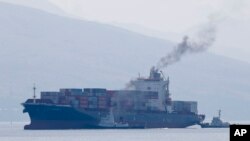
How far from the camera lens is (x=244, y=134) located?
14211 mm

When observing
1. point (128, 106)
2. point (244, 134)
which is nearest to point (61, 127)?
point (128, 106)

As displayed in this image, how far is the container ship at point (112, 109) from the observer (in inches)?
5251

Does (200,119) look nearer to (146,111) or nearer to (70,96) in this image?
(146,111)

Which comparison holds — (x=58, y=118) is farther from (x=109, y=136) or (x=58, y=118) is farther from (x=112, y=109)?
(x=109, y=136)

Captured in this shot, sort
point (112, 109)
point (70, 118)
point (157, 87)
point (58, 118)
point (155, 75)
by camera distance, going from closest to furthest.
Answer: point (58, 118)
point (70, 118)
point (112, 109)
point (157, 87)
point (155, 75)

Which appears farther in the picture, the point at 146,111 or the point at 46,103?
the point at 146,111

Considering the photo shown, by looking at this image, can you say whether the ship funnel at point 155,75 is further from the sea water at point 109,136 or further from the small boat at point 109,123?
the sea water at point 109,136

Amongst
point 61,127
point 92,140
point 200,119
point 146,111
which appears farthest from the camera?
point 200,119

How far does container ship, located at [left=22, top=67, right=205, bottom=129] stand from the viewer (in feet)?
438

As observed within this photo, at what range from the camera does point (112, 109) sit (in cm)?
13675

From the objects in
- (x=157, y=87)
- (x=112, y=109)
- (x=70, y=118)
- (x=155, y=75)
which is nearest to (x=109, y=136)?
(x=70, y=118)

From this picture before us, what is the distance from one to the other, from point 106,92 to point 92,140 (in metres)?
51.6

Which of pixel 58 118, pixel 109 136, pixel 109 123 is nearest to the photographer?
pixel 109 136

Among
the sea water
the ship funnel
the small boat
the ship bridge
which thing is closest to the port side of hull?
the small boat
